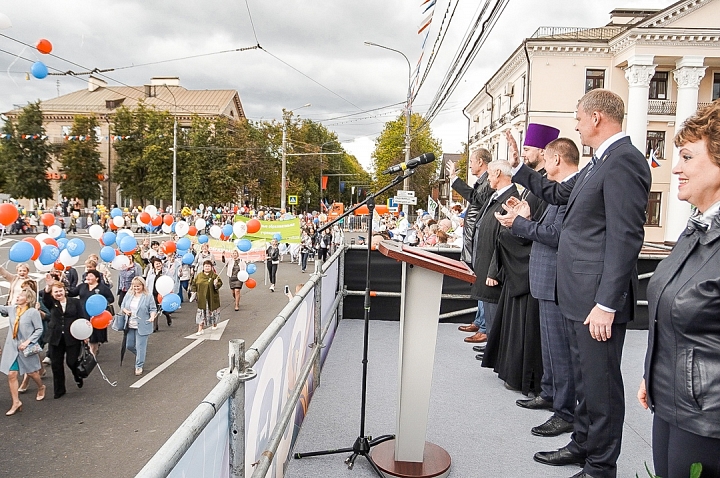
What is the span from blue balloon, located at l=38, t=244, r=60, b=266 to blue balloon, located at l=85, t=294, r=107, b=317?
1.63 meters

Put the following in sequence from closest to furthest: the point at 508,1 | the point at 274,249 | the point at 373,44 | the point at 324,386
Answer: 1. the point at 324,386
2. the point at 508,1
3. the point at 274,249
4. the point at 373,44

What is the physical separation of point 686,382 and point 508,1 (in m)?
4.81

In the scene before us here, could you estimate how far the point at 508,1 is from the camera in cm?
560

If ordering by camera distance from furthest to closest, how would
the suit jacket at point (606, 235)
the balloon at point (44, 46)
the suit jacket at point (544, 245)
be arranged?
the balloon at point (44, 46)
the suit jacket at point (544, 245)
the suit jacket at point (606, 235)

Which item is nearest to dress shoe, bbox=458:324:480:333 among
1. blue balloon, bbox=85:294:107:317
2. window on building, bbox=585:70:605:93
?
blue balloon, bbox=85:294:107:317

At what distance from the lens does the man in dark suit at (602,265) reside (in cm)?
259

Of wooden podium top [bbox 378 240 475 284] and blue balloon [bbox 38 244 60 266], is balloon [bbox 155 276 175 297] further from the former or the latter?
wooden podium top [bbox 378 240 475 284]

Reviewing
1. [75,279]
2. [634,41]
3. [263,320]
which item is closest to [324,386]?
[75,279]

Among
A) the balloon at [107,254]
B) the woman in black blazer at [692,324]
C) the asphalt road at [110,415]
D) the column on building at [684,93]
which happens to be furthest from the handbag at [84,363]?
the column on building at [684,93]

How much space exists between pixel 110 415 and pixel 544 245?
6092mm

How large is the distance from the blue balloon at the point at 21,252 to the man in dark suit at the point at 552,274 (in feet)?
24.7

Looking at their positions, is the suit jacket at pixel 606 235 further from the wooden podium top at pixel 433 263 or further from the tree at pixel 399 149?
the tree at pixel 399 149

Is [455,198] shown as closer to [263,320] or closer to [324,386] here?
[263,320]

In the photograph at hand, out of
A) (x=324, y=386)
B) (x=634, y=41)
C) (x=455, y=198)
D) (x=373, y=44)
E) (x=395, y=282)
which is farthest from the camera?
(x=455, y=198)
